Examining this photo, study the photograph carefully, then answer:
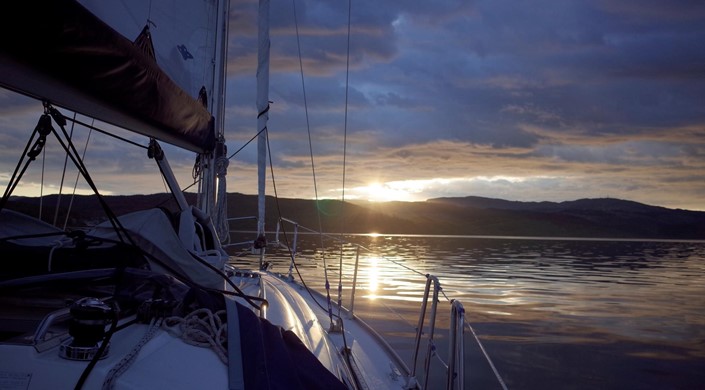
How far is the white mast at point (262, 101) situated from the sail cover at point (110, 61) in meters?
1.99

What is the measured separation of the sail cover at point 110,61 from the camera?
2.43m

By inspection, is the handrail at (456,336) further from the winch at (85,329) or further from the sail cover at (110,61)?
the sail cover at (110,61)

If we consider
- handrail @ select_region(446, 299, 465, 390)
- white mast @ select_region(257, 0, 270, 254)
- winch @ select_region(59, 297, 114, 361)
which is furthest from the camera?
white mast @ select_region(257, 0, 270, 254)

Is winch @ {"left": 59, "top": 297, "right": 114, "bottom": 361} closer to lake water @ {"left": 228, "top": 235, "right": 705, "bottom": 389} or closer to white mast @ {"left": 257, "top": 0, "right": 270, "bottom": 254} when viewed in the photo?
lake water @ {"left": 228, "top": 235, "right": 705, "bottom": 389}

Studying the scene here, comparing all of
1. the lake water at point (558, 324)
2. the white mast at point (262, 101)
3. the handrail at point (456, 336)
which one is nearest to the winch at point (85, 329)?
the handrail at point (456, 336)

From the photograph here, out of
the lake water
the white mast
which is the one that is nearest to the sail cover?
the white mast

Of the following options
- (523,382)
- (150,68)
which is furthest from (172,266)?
(523,382)

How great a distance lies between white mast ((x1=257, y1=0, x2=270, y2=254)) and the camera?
7.60 meters

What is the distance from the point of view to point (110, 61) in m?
3.04

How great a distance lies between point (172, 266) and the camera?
378cm

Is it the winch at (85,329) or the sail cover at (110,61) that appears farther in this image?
the sail cover at (110,61)

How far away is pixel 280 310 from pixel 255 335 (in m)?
2.03

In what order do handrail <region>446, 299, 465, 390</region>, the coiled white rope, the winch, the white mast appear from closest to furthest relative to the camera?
the winch < the coiled white rope < handrail <region>446, 299, 465, 390</region> < the white mast

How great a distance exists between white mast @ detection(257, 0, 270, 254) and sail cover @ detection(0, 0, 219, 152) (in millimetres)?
1991
